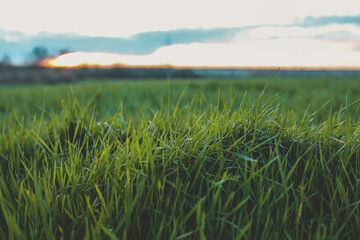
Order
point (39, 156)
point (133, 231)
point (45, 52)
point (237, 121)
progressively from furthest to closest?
point (45, 52) < point (39, 156) < point (237, 121) < point (133, 231)

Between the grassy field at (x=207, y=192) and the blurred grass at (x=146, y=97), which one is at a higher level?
the grassy field at (x=207, y=192)

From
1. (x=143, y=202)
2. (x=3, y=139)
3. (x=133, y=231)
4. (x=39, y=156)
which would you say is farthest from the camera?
(x=3, y=139)

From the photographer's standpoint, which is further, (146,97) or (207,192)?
(146,97)

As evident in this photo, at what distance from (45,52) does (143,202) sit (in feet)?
120

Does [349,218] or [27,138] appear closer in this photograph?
[349,218]

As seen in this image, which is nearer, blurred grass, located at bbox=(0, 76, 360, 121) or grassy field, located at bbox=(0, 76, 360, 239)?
grassy field, located at bbox=(0, 76, 360, 239)

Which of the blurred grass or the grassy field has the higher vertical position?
the grassy field

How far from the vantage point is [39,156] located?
1.64 meters

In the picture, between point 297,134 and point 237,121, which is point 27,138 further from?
point 297,134

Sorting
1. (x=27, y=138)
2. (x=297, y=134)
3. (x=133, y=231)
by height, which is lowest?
(x=133, y=231)

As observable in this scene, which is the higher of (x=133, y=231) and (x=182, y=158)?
(x=182, y=158)

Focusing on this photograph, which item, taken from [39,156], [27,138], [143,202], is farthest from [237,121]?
[27,138]

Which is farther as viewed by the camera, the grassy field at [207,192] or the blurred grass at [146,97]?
the blurred grass at [146,97]

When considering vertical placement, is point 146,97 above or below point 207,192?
below
